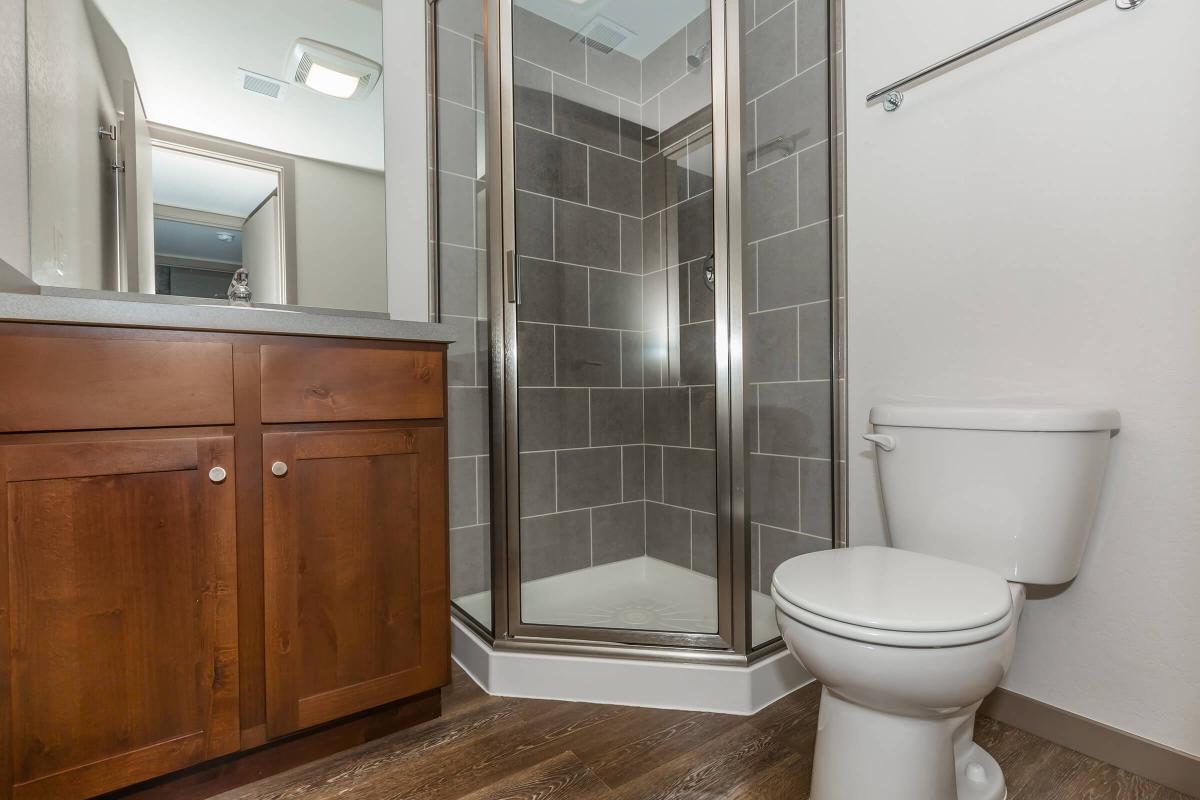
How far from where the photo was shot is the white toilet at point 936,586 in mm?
897

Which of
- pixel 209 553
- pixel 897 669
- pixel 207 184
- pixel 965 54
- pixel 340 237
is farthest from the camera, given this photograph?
pixel 340 237

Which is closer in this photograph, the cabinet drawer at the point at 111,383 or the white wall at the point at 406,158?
the cabinet drawer at the point at 111,383

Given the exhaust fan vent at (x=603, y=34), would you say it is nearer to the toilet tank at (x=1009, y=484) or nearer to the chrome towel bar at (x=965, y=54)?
the chrome towel bar at (x=965, y=54)

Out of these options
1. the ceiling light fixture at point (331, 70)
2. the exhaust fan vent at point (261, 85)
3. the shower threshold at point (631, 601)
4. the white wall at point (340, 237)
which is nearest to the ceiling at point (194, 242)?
the white wall at point (340, 237)

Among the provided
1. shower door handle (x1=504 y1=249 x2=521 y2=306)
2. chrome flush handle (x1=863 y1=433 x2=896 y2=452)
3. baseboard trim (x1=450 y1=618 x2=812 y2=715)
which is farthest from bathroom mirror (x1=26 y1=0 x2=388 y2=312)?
chrome flush handle (x1=863 y1=433 x2=896 y2=452)

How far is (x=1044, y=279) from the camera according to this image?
1299 millimetres

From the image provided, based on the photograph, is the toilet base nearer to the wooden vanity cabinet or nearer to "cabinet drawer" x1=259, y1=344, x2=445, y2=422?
the wooden vanity cabinet

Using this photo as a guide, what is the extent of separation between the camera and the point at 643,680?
1.48 metres

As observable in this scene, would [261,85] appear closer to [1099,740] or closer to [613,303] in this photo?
[613,303]

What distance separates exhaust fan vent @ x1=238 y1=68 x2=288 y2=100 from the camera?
1636 millimetres

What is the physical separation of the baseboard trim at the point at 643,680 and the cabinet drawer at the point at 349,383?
2.37 feet

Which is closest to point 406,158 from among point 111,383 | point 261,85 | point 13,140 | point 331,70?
point 331,70

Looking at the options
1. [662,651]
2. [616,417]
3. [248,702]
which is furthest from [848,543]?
[248,702]

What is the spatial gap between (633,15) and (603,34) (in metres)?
0.12
